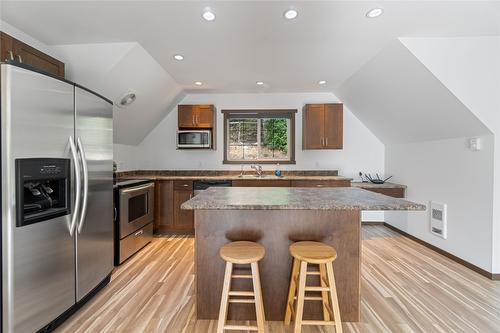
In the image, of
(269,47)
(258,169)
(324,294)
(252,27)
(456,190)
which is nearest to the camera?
(324,294)

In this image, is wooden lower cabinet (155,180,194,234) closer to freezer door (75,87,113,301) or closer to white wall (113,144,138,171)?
white wall (113,144,138,171)

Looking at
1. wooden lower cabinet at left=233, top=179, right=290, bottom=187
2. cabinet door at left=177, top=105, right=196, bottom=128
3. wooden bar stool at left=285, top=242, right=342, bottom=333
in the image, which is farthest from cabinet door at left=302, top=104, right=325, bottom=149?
wooden bar stool at left=285, top=242, right=342, bottom=333

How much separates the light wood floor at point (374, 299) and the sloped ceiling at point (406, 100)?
5.50 ft

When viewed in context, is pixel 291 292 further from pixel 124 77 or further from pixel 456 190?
pixel 124 77

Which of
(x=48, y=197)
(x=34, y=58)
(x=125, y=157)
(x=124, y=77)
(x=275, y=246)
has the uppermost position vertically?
(x=124, y=77)

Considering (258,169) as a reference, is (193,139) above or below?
above

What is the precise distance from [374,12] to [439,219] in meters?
2.75

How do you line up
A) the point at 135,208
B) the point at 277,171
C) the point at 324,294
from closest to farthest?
1. the point at 324,294
2. the point at 135,208
3. the point at 277,171

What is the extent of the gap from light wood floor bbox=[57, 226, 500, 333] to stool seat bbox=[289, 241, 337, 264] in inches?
26.0

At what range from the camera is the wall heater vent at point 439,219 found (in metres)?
3.00

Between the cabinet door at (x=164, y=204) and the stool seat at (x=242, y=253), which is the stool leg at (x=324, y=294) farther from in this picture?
the cabinet door at (x=164, y=204)

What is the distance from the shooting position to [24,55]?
2.02 meters

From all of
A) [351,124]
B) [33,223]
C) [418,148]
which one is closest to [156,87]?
[33,223]

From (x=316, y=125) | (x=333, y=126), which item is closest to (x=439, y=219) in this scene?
(x=333, y=126)
